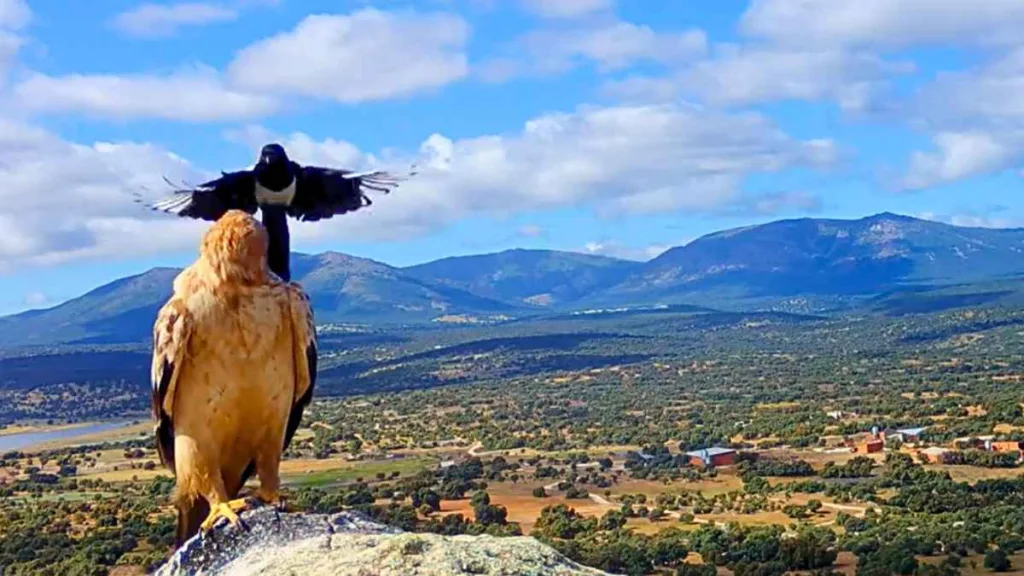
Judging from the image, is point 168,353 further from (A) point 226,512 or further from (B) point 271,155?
(B) point 271,155

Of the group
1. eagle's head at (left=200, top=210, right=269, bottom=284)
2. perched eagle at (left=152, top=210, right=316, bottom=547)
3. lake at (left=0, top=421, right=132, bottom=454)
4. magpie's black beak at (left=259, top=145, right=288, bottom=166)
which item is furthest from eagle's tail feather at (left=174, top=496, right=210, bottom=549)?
lake at (left=0, top=421, right=132, bottom=454)

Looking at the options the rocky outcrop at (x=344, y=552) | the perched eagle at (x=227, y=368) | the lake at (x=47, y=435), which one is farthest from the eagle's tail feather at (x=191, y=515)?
the lake at (x=47, y=435)

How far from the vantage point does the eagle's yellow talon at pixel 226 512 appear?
22.5 feet

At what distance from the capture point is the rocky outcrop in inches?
230

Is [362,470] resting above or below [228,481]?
below

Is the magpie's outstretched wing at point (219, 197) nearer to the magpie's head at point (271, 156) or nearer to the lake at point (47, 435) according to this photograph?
the magpie's head at point (271, 156)

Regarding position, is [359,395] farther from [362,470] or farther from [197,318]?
[197,318]

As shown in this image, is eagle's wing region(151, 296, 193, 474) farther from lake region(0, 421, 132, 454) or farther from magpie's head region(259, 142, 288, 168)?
lake region(0, 421, 132, 454)

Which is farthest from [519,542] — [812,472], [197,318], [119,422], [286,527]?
[119,422]

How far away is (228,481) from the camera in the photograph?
770cm

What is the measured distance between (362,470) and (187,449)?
51010 millimetres

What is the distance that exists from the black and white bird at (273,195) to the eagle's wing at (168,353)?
0.76m

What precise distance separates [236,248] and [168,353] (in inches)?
30.2

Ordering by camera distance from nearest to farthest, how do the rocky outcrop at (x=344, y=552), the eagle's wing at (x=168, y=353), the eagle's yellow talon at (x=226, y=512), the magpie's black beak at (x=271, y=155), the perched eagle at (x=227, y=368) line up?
the rocky outcrop at (x=344, y=552) < the eagle's yellow talon at (x=226, y=512) < the perched eagle at (x=227, y=368) < the eagle's wing at (x=168, y=353) < the magpie's black beak at (x=271, y=155)
